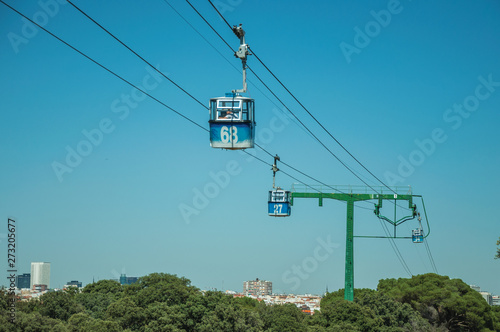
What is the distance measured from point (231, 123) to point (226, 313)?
35.6 m

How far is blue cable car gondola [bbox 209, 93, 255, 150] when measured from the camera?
2052 centimetres

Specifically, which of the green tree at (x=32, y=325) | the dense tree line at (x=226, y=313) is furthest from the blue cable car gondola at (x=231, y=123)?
the green tree at (x=32, y=325)

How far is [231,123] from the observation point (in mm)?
20531

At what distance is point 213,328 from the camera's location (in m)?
52.7

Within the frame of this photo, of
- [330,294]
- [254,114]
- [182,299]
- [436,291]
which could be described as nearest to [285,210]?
[254,114]

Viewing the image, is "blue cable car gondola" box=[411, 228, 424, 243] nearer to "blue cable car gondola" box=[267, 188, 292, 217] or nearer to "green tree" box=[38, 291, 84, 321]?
"blue cable car gondola" box=[267, 188, 292, 217]

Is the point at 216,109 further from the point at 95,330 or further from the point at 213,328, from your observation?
the point at 213,328

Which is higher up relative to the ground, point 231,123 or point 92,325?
point 231,123

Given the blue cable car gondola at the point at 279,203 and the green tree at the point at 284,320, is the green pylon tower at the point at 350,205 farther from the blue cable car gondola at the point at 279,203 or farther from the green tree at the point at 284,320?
the blue cable car gondola at the point at 279,203

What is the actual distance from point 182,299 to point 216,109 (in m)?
41.8

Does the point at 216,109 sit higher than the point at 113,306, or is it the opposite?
the point at 216,109

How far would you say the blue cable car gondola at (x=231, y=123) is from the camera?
67.3ft

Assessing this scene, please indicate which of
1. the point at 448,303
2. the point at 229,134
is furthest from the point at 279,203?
the point at 448,303

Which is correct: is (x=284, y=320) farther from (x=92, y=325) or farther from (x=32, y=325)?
(x=32, y=325)
